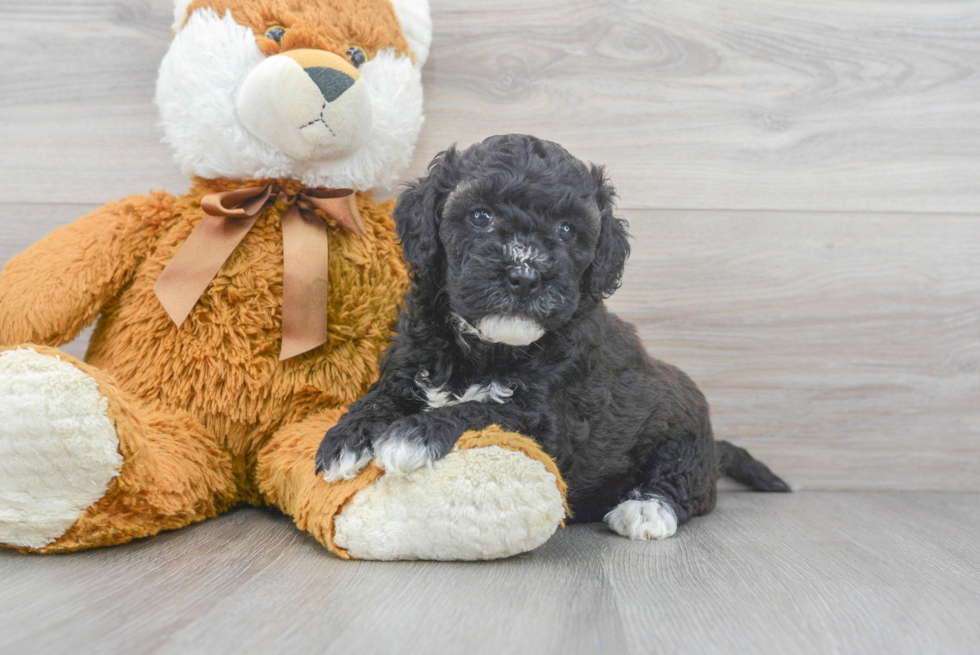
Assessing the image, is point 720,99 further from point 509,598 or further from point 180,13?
point 509,598

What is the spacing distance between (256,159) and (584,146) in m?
0.88

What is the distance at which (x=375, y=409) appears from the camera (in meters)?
1.35

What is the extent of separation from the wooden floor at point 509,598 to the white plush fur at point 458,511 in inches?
1.4

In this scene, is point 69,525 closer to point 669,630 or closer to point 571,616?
point 571,616

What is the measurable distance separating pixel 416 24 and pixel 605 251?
79cm

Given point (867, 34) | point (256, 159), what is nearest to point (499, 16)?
point (256, 159)

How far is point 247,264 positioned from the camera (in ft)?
5.25

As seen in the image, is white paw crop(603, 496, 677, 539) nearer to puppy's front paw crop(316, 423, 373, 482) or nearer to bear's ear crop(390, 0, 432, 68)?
puppy's front paw crop(316, 423, 373, 482)

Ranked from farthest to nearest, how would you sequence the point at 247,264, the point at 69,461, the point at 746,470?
the point at 746,470 < the point at 247,264 < the point at 69,461

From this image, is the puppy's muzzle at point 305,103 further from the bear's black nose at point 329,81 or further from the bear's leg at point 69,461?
the bear's leg at point 69,461

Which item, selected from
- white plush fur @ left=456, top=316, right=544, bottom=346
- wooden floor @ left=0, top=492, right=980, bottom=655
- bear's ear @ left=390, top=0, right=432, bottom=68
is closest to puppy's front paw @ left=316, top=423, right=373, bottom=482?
wooden floor @ left=0, top=492, right=980, bottom=655

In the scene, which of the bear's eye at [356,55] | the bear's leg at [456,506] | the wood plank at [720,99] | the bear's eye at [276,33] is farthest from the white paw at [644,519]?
the bear's eye at [276,33]

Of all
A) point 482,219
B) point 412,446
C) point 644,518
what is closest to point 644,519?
point 644,518

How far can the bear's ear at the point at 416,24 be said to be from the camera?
5.73ft
